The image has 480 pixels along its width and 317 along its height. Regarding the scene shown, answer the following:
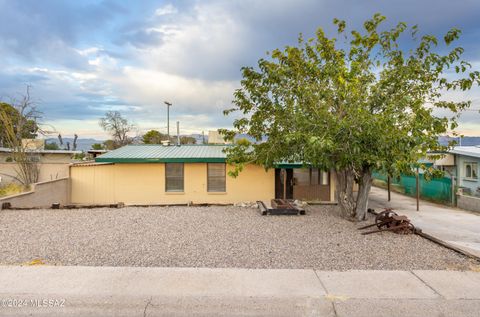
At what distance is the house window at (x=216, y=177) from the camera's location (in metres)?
14.9

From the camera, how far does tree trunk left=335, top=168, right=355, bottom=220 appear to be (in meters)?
9.79

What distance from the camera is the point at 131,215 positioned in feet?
34.2

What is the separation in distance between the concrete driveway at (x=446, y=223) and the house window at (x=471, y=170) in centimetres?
384

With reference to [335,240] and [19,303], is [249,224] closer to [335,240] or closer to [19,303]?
[335,240]

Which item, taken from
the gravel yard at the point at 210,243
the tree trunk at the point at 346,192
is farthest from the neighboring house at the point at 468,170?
the gravel yard at the point at 210,243

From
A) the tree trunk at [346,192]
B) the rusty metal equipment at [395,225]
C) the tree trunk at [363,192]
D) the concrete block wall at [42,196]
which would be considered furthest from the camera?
the concrete block wall at [42,196]

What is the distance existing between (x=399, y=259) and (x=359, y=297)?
2.25 meters

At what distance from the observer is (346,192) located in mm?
9930

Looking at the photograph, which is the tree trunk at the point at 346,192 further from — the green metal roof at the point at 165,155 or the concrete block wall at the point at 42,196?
the concrete block wall at the point at 42,196

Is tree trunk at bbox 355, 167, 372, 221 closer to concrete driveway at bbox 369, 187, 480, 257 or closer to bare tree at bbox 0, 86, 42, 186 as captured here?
concrete driveway at bbox 369, 187, 480, 257

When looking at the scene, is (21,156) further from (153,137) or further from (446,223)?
(153,137)

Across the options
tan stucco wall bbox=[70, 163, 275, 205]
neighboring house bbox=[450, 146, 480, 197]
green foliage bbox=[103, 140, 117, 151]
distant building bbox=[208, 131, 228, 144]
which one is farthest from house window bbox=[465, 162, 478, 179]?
green foliage bbox=[103, 140, 117, 151]

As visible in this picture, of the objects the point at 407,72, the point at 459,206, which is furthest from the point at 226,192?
the point at 459,206

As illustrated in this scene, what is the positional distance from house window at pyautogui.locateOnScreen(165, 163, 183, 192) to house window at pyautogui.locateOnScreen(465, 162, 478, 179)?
16.9 metres
